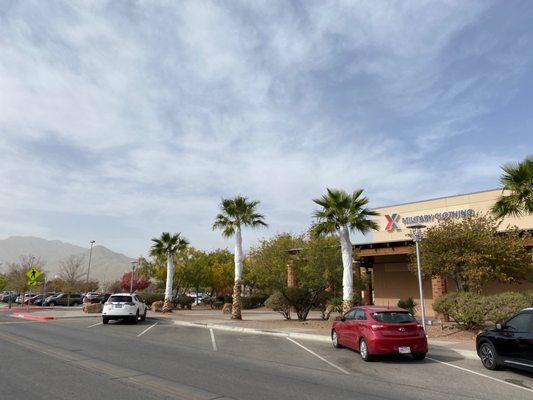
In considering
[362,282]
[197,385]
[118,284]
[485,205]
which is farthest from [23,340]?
[118,284]

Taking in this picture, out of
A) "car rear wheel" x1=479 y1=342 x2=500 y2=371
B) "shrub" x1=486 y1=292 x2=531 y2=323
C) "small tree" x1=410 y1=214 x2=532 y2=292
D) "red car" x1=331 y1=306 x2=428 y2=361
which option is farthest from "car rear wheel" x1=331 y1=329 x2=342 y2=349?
"small tree" x1=410 y1=214 x2=532 y2=292

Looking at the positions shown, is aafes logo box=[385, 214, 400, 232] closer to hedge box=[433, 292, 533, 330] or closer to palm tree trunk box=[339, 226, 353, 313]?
palm tree trunk box=[339, 226, 353, 313]

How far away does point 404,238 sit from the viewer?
3594 centimetres

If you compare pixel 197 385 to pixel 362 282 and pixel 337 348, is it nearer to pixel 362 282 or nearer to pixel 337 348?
pixel 337 348

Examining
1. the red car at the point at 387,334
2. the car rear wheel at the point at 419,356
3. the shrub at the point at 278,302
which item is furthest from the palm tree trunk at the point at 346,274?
the car rear wheel at the point at 419,356

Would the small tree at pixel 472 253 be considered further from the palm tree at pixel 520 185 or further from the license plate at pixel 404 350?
the license plate at pixel 404 350

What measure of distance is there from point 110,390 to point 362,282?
2111 cm

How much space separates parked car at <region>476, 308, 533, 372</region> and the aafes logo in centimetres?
2692

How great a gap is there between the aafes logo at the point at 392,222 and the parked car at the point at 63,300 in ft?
122

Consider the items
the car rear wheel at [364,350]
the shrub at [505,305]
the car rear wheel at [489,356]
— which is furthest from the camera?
the shrub at [505,305]

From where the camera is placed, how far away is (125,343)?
50.7 feet

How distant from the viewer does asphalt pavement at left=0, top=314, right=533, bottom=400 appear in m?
8.05

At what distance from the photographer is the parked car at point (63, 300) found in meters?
51.8

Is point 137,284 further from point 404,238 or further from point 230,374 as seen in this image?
point 230,374
